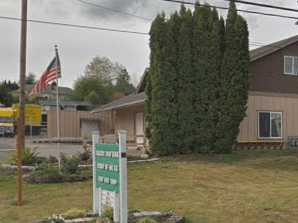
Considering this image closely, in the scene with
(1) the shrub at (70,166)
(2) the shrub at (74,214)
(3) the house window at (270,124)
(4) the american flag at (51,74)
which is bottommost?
(2) the shrub at (74,214)

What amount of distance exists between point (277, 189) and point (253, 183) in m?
1.34

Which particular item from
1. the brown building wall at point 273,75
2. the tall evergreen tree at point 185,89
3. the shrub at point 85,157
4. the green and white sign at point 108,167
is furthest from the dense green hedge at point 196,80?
the green and white sign at point 108,167

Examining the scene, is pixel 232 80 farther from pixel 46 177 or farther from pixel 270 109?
pixel 46 177

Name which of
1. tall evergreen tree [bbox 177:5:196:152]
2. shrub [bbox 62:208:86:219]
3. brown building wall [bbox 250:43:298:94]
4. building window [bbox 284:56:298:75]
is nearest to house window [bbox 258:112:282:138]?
brown building wall [bbox 250:43:298:94]

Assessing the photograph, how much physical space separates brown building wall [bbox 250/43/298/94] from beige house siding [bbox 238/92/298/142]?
0.31 meters

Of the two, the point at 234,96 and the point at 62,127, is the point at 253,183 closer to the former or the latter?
the point at 234,96

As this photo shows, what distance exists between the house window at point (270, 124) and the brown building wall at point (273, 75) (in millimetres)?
1221

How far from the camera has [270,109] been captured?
2381 cm

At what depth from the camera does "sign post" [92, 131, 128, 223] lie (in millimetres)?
7512

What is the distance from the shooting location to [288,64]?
80.5 feet

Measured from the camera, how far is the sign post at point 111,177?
24.6ft

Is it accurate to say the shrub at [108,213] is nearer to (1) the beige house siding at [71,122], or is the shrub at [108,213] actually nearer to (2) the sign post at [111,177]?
(2) the sign post at [111,177]

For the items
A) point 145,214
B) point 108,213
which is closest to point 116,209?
point 108,213

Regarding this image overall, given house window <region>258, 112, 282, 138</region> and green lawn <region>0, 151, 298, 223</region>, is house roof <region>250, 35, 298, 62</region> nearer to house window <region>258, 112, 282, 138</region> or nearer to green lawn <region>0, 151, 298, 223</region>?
house window <region>258, 112, 282, 138</region>
